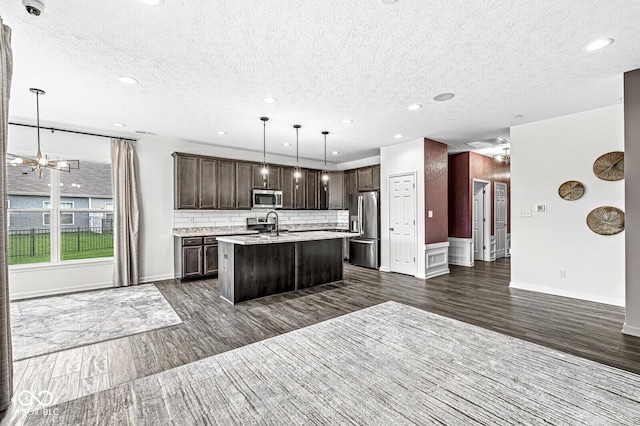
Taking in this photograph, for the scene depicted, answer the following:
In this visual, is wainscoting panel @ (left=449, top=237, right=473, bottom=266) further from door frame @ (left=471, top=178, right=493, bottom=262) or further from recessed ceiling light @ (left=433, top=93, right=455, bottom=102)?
recessed ceiling light @ (left=433, top=93, right=455, bottom=102)

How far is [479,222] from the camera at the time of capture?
305 inches

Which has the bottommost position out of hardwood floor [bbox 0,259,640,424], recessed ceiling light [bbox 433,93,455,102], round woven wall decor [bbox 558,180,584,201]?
hardwood floor [bbox 0,259,640,424]

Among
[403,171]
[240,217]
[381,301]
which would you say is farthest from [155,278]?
[403,171]

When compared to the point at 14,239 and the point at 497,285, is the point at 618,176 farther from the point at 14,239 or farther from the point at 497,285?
the point at 14,239

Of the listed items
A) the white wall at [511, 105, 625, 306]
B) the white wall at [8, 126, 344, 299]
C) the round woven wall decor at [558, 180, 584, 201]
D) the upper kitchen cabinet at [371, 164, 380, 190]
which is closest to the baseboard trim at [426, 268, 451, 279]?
the white wall at [511, 105, 625, 306]

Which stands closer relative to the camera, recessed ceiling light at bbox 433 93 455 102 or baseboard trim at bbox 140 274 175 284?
recessed ceiling light at bbox 433 93 455 102

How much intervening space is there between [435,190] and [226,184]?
4509 mm

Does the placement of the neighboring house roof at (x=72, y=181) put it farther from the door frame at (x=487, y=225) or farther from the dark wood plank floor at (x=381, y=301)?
the door frame at (x=487, y=225)

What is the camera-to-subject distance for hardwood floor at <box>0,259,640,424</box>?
249 cm

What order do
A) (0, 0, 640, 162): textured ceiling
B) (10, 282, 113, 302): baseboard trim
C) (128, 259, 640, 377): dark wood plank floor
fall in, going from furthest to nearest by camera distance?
(10, 282, 113, 302): baseboard trim
(128, 259, 640, 377): dark wood plank floor
(0, 0, 640, 162): textured ceiling

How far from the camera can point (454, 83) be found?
10.9 feet

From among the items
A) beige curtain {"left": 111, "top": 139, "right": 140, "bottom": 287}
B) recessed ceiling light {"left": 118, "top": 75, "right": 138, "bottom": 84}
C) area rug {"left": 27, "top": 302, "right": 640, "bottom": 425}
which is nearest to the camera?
area rug {"left": 27, "top": 302, "right": 640, "bottom": 425}

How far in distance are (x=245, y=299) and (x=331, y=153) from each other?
4.44 metres

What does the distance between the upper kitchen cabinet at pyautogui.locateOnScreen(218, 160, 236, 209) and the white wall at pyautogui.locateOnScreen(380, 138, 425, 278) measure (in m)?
3.38
